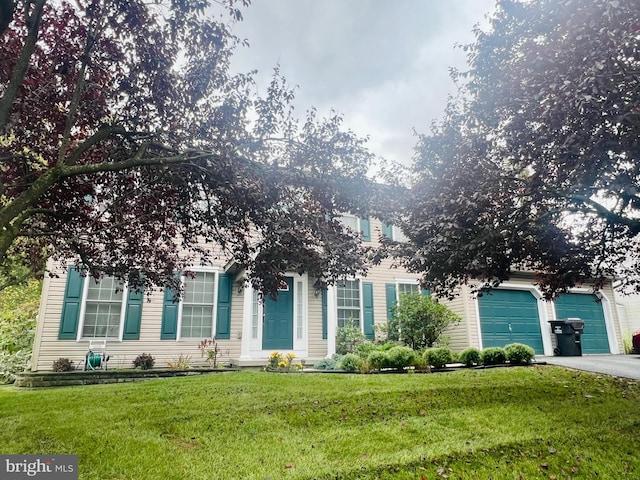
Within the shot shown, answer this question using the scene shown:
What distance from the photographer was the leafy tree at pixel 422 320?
38.7ft

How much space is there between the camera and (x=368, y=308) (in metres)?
12.9

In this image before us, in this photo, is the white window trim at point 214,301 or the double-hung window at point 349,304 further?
the double-hung window at point 349,304

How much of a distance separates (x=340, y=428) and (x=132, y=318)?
291 inches

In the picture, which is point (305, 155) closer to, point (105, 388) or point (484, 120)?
point (484, 120)

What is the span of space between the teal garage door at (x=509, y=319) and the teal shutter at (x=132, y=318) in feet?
33.7

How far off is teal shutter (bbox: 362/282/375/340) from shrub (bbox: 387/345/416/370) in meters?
3.14

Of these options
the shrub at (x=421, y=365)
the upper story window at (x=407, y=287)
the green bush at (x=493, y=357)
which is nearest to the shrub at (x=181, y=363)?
the shrub at (x=421, y=365)

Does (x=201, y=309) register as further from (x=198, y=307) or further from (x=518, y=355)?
(x=518, y=355)

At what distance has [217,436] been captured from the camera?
4.84 metres

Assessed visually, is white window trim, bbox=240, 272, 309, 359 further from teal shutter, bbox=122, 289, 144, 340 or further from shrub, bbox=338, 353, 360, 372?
teal shutter, bbox=122, 289, 144, 340

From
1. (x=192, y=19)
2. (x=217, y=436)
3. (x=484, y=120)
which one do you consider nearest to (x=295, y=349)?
(x=217, y=436)

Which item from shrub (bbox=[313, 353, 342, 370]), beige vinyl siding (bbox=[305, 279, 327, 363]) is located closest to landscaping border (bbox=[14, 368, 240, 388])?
shrub (bbox=[313, 353, 342, 370])

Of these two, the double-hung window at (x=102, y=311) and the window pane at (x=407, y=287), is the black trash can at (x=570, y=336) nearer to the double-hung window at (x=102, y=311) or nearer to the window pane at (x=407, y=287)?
the window pane at (x=407, y=287)

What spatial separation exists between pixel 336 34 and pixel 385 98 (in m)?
3.49
